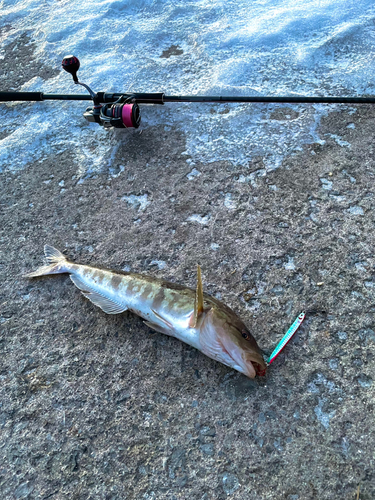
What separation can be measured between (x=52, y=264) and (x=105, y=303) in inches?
21.0

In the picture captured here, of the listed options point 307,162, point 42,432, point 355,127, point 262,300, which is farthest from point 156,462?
point 355,127

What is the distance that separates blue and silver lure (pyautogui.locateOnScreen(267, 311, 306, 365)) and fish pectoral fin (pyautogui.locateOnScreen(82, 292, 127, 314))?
868 mm

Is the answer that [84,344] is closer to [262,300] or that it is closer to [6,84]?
[262,300]

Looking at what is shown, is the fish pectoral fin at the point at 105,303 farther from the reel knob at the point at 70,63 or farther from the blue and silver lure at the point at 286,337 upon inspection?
the reel knob at the point at 70,63

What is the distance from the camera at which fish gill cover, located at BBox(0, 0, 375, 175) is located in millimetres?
3287

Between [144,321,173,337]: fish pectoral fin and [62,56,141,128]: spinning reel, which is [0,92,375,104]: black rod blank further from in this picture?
[144,321,173,337]: fish pectoral fin

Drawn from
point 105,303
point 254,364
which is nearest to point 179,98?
point 105,303

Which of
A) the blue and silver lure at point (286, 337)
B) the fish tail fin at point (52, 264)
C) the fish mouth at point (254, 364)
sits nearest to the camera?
the fish mouth at point (254, 364)

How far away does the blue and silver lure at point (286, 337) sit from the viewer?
195cm

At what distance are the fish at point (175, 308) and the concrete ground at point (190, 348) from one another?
0.08 metres

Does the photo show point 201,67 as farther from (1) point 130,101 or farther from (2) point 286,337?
(2) point 286,337

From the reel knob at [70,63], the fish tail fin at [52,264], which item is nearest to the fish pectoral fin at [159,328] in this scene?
the fish tail fin at [52,264]

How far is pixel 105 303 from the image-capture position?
2287mm

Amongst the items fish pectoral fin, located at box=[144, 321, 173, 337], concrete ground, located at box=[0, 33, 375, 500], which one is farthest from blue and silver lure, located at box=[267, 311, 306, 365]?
fish pectoral fin, located at box=[144, 321, 173, 337]
